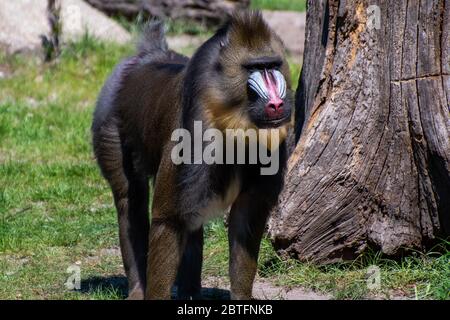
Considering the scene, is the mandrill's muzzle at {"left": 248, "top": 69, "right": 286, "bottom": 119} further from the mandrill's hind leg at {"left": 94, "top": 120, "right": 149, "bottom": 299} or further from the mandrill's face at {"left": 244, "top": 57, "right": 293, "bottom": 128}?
the mandrill's hind leg at {"left": 94, "top": 120, "right": 149, "bottom": 299}

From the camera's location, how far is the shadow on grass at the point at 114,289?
240 inches

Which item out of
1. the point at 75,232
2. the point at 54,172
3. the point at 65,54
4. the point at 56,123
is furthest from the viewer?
the point at 65,54

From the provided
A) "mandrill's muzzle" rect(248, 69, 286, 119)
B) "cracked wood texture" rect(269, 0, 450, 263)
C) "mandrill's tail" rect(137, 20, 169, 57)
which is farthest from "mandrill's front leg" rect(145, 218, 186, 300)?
"mandrill's tail" rect(137, 20, 169, 57)

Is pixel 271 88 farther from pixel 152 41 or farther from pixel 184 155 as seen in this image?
pixel 152 41

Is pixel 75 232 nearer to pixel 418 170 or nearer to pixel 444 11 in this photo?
pixel 418 170

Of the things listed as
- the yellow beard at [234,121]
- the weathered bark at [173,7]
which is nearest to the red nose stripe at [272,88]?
the yellow beard at [234,121]

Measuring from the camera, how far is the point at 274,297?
5.97 metres

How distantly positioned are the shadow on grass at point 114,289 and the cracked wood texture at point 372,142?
56 cm

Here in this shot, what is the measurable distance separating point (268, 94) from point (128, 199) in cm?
167

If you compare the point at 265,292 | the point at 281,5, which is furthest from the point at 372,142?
the point at 281,5

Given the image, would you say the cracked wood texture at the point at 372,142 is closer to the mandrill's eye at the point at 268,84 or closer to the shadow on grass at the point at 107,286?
the shadow on grass at the point at 107,286

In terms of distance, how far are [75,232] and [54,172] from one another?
161 centimetres

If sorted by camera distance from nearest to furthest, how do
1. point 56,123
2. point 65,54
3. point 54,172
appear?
point 54,172 < point 56,123 < point 65,54
